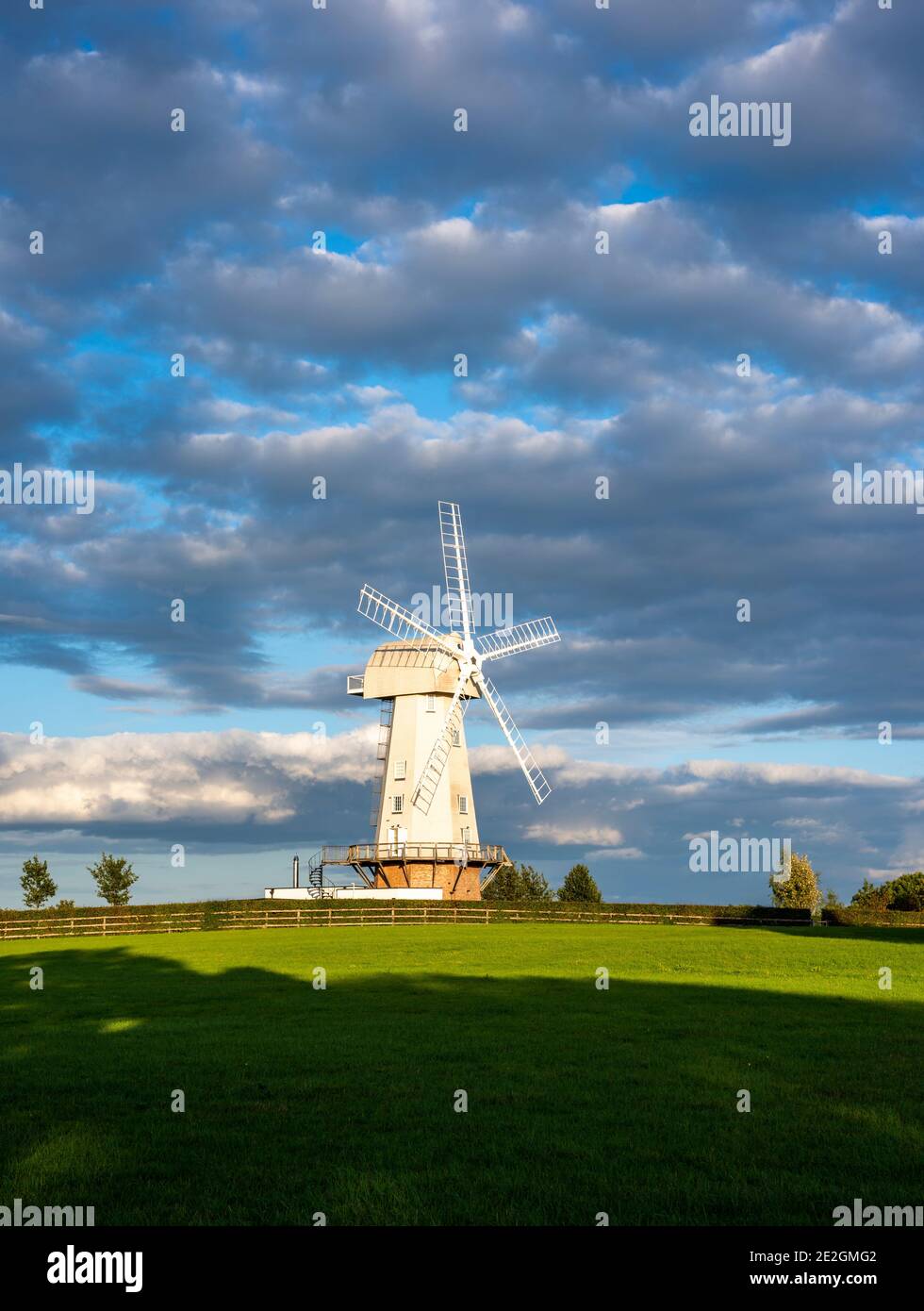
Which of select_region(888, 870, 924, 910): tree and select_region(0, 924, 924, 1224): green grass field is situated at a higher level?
select_region(0, 924, 924, 1224): green grass field

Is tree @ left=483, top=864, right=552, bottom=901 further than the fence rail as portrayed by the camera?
Yes

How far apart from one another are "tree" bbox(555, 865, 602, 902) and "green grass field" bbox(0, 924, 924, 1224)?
79.8 meters

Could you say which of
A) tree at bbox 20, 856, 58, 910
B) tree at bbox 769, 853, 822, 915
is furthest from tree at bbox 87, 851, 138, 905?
tree at bbox 769, 853, 822, 915

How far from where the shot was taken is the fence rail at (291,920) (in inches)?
2458

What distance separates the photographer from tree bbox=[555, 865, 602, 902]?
107062mm

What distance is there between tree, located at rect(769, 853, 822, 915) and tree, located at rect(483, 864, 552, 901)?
26.8 m

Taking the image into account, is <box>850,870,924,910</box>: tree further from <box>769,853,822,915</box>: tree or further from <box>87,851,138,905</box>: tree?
<box>87,851,138,905</box>: tree

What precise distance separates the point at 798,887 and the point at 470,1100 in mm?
94146

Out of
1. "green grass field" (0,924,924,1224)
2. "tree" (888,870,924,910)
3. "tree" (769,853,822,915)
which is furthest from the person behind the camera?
"tree" (769,853,822,915)

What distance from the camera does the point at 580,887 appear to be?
354ft

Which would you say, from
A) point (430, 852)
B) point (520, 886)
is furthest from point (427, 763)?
point (520, 886)

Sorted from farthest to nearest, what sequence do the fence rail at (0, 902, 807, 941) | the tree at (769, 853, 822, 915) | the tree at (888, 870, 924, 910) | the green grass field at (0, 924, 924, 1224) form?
the tree at (769, 853, 822, 915)
the tree at (888, 870, 924, 910)
the fence rail at (0, 902, 807, 941)
the green grass field at (0, 924, 924, 1224)
